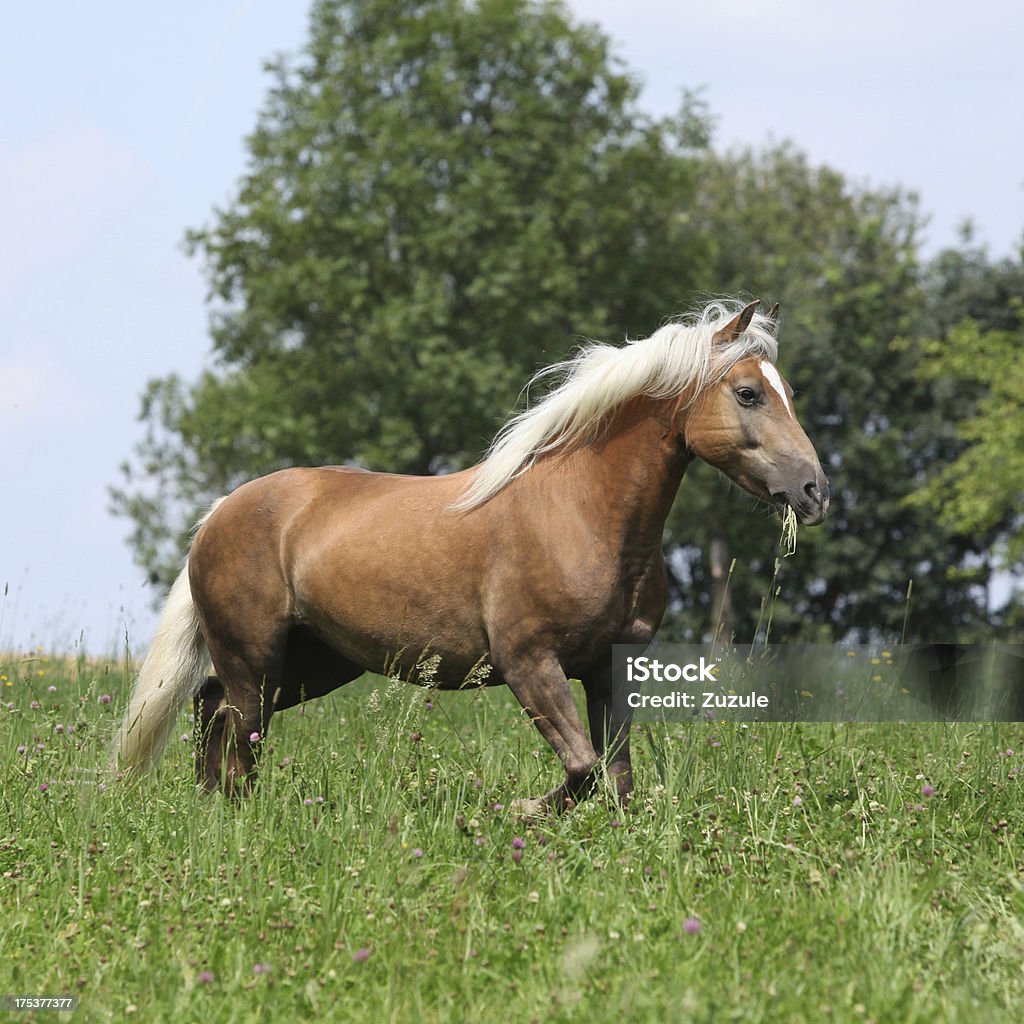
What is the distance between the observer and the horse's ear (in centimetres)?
583

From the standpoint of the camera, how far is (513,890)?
4.68 metres

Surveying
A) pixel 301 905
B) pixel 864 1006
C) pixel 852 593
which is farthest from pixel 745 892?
pixel 852 593

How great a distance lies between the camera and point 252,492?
23.2 feet

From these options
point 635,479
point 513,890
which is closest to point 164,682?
point 635,479

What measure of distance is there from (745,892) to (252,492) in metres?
3.64

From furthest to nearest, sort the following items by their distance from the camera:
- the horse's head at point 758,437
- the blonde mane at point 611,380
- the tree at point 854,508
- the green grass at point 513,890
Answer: the tree at point 854,508 < the blonde mane at point 611,380 < the horse's head at point 758,437 < the green grass at point 513,890

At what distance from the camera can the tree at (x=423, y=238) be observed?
24078mm

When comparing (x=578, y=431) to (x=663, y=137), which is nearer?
(x=578, y=431)

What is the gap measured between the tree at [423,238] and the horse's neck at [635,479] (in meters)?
17.2

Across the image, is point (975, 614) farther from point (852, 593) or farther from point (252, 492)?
point (252, 492)

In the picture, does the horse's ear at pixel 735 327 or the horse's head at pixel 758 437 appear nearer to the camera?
the horse's head at pixel 758 437

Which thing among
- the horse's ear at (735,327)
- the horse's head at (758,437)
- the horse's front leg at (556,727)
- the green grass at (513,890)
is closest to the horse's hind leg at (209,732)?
the green grass at (513,890)

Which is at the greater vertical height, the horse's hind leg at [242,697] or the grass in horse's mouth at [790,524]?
the grass in horse's mouth at [790,524]

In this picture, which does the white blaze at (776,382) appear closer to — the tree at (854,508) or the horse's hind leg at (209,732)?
the horse's hind leg at (209,732)
